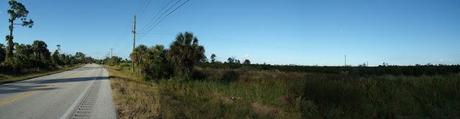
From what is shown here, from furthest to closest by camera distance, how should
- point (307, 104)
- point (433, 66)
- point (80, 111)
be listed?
point (433, 66)
point (307, 104)
point (80, 111)

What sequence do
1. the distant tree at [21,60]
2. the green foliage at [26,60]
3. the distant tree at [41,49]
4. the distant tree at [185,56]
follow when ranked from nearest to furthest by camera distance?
the distant tree at [185,56], the green foliage at [26,60], the distant tree at [21,60], the distant tree at [41,49]

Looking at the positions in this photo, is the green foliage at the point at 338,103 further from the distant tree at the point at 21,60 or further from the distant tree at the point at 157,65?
the distant tree at the point at 21,60

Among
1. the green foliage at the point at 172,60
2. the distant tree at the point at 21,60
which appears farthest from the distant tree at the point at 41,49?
the green foliage at the point at 172,60

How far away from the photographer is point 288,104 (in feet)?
49.6

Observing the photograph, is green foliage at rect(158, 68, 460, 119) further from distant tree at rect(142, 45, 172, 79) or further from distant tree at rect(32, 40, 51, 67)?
distant tree at rect(32, 40, 51, 67)

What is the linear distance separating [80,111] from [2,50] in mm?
66952

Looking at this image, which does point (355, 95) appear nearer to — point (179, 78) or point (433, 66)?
point (179, 78)

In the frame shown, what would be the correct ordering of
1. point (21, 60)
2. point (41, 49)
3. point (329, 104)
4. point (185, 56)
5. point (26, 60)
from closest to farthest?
point (329, 104)
point (185, 56)
point (21, 60)
point (26, 60)
point (41, 49)

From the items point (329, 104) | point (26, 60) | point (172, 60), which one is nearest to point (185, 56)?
point (172, 60)

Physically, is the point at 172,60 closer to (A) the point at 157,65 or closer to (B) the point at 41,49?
(A) the point at 157,65

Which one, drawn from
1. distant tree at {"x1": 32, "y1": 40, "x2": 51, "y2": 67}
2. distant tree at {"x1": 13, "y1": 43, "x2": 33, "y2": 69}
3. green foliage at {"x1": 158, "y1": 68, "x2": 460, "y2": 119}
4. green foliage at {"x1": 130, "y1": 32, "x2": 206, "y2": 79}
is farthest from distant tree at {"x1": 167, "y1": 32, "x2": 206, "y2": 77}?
distant tree at {"x1": 32, "y1": 40, "x2": 51, "y2": 67}

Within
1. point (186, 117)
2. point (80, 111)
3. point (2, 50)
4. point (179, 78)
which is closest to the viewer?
point (186, 117)

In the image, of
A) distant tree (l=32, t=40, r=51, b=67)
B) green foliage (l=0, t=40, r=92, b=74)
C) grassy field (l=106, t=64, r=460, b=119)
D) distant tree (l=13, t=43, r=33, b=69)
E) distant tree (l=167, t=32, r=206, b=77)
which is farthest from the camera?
distant tree (l=32, t=40, r=51, b=67)

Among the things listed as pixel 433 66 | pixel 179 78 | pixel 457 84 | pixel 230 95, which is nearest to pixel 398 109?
pixel 457 84
